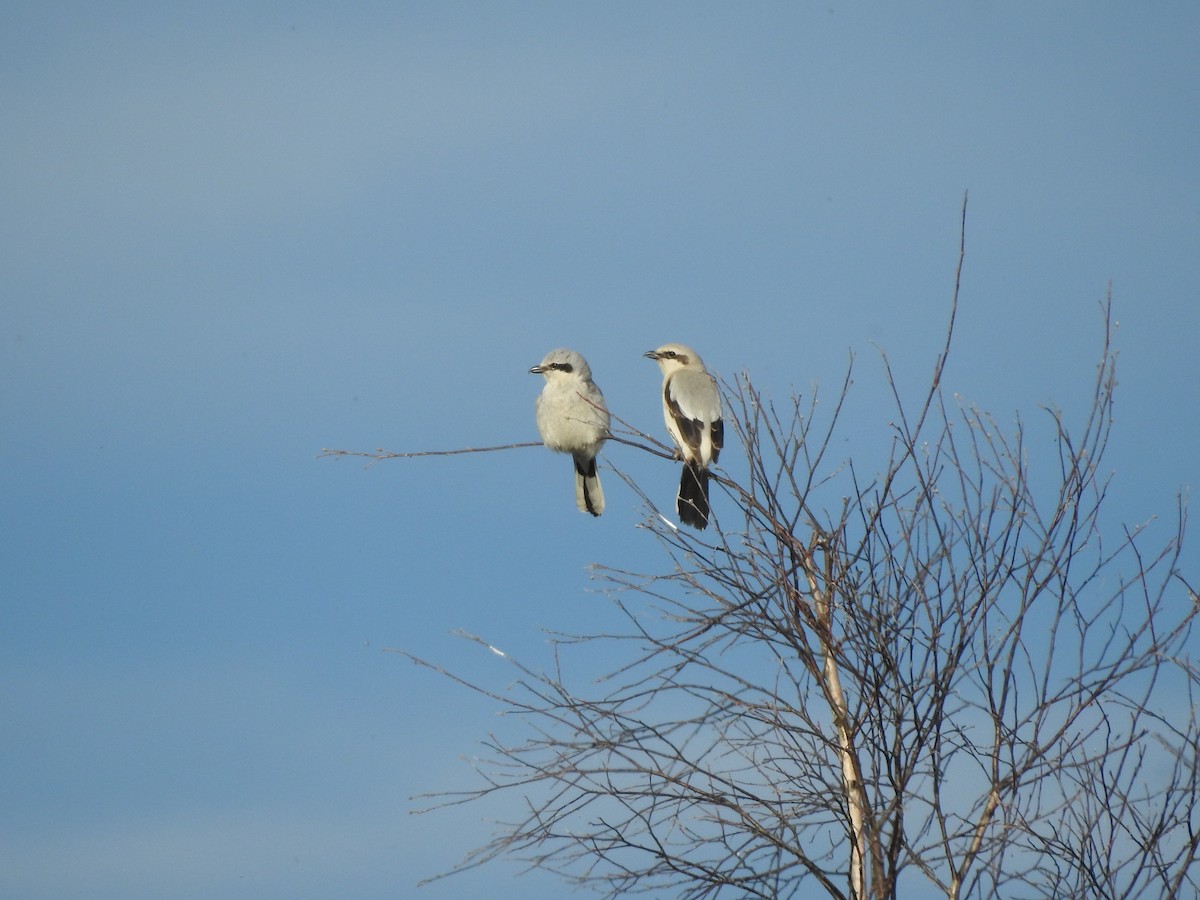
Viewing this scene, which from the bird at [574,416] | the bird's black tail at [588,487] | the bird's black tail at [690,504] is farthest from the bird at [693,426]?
the bird's black tail at [588,487]

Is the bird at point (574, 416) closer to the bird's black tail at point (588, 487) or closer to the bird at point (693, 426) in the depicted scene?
the bird's black tail at point (588, 487)

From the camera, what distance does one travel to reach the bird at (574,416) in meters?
8.93

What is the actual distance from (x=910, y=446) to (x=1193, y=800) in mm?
1645

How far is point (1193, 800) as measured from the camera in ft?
16.2

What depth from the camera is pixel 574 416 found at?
888 cm

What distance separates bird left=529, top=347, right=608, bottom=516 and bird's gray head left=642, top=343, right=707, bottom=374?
807 mm

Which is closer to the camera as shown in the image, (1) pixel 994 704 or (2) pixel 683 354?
(1) pixel 994 704

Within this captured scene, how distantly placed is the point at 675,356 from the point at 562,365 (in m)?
1.06

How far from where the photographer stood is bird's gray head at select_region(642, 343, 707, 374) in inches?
388

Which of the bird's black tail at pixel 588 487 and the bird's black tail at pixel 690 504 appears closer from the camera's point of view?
the bird's black tail at pixel 690 504

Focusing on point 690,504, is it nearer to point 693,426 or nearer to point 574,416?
point 693,426

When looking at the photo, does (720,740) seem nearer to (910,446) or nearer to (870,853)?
(870,853)

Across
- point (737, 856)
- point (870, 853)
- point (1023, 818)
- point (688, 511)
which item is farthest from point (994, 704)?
point (688, 511)

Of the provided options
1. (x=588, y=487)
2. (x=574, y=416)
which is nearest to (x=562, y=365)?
(x=574, y=416)
